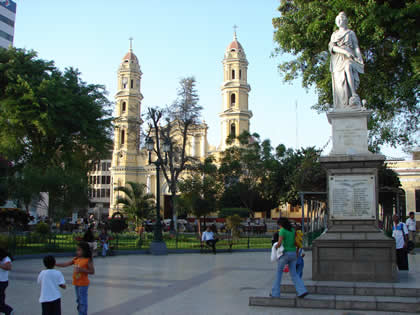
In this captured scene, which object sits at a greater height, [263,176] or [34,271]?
[263,176]

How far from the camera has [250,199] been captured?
4416cm

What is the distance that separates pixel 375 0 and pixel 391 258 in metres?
11.8

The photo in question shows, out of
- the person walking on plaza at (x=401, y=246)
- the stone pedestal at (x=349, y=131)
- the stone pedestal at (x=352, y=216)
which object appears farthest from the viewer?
the person walking on plaza at (x=401, y=246)

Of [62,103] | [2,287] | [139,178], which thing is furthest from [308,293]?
[139,178]

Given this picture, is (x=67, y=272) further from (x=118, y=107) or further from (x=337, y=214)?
(x=118, y=107)

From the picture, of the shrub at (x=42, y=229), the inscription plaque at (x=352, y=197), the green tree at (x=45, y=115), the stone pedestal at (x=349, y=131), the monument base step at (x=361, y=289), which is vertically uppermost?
the green tree at (x=45, y=115)

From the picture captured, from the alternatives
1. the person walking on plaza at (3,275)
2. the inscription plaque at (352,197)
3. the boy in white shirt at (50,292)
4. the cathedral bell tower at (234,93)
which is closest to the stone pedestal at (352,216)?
the inscription plaque at (352,197)

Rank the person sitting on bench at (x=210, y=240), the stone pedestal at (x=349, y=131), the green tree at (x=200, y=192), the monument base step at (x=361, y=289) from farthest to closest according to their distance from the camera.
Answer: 1. the green tree at (x=200, y=192)
2. the person sitting on bench at (x=210, y=240)
3. the stone pedestal at (x=349, y=131)
4. the monument base step at (x=361, y=289)

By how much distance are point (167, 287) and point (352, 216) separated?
426cm

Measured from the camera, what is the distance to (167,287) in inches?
385

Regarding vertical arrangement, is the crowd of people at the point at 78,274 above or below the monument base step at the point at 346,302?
above

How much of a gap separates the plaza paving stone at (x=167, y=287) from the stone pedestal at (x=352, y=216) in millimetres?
493

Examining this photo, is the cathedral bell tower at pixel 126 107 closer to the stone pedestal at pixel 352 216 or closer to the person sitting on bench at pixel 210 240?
the person sitting on bench at pixel 210 240

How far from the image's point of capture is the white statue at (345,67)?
9102mm
